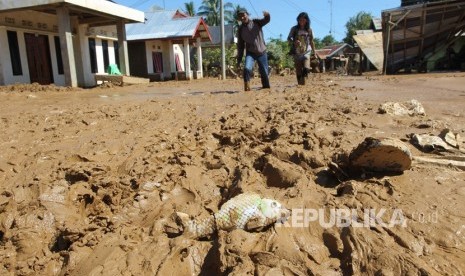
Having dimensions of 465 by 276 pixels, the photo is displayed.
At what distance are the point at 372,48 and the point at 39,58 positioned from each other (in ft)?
43.8

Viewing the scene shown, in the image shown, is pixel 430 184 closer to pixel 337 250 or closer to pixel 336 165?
pixel 336 165

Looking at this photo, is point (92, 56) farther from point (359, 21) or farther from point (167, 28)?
point (359, 21)

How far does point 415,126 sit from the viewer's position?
3.18m

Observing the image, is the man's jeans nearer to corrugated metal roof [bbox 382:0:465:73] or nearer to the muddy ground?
the muddy ground

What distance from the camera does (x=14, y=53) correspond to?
11508mm

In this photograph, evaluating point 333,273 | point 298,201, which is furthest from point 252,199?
point 333,273

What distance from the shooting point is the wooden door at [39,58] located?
12078mm

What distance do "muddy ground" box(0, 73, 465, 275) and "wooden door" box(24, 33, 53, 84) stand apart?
8.95 m

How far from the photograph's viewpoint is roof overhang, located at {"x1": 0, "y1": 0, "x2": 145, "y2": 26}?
10.3 meters

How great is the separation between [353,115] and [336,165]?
1.32m

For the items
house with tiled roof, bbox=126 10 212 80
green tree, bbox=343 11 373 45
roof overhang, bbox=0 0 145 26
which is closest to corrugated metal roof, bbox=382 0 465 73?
roof overhang, bbox=0 0 145 26

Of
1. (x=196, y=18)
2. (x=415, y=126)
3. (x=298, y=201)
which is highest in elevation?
(x=196, y=18)

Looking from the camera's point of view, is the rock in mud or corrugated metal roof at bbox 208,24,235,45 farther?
corrugated metal roof at bbox 208,24,235,45

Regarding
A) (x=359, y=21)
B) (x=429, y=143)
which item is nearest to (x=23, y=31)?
(x=429, y=143)
